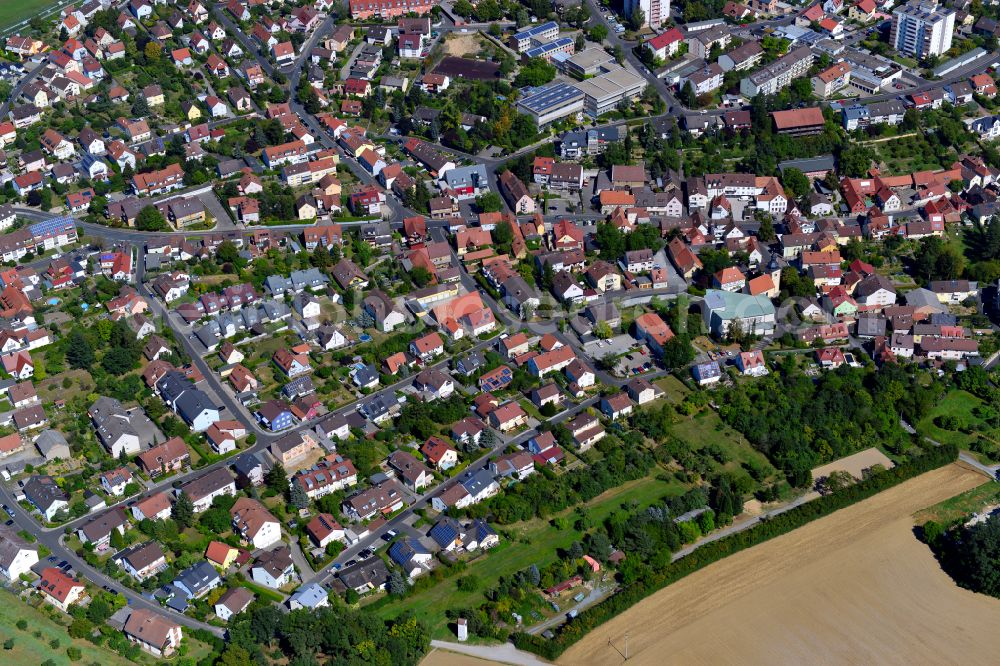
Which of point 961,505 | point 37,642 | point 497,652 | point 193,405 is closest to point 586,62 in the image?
point 193,405

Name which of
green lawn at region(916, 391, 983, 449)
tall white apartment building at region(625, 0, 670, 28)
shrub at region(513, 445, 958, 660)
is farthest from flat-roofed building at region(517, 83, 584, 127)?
shrub at region(513, 445, 958, 660)

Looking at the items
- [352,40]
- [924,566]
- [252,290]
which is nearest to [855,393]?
[924,566]

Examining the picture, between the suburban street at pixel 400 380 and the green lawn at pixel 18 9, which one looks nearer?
the suburban street at pixel 400 380

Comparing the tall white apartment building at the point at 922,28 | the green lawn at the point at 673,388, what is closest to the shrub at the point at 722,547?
the green lawn at the point at 673,388

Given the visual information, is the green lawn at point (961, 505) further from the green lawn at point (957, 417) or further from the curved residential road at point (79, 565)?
the curved residential road at point (79, 565)

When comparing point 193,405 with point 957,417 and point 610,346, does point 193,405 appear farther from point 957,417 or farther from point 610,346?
point 957,417

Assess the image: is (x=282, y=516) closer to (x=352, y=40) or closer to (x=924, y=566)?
(x=924, y=566)
